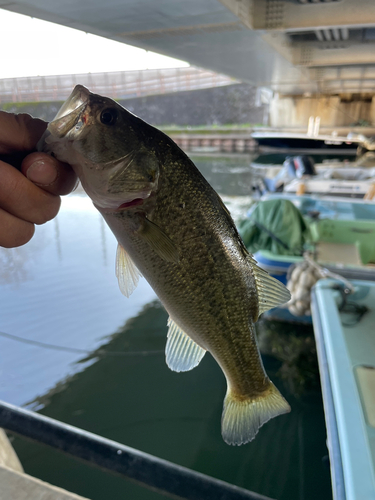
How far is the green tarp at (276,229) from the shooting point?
4176 millimetres

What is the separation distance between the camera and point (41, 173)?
764 mm

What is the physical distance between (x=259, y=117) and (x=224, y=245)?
30.7 meters

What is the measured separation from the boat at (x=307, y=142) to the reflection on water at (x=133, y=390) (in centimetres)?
1549

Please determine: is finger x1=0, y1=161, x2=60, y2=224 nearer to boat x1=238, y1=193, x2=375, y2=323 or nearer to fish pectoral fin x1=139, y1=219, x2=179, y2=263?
fish pectoral fin x1=139, y1=219, x2=179, y2=263

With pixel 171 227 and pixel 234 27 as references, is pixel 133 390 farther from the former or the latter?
pixel 234 27

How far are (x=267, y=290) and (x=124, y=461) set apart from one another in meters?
0.91

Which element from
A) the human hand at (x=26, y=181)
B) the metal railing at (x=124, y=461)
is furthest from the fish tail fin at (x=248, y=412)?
the human hand at (x=26, y=181)

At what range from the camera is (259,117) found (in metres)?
29.3

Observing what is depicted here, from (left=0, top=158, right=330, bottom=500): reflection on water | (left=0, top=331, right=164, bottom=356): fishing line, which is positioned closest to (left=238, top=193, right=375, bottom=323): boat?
(left=0, top=158, right=330, bottom=500): reflection on water

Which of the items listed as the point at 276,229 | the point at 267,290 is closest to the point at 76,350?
the point at 276,229

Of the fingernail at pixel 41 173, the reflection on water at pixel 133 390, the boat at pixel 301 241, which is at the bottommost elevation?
the reflection on water at pixel 133 390

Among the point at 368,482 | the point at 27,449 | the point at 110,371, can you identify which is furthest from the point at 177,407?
Result: the point at 368,482

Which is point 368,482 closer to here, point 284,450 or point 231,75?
point 284,450

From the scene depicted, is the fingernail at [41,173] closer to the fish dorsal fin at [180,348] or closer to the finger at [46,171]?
the finger at [46,171]
